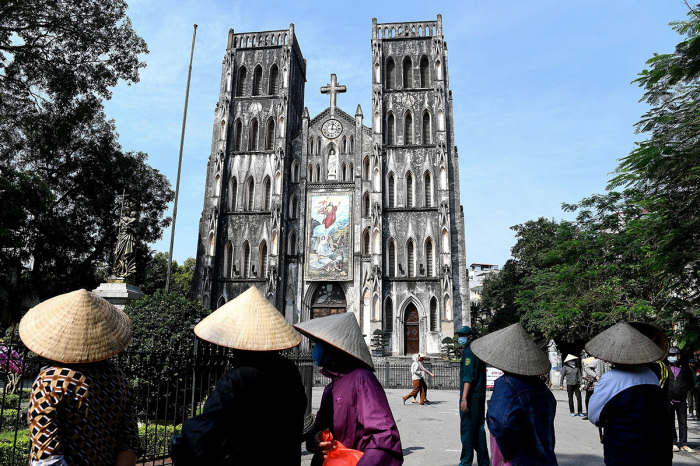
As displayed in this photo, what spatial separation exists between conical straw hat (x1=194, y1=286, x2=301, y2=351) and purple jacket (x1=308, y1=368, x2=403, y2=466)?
1.17 ft

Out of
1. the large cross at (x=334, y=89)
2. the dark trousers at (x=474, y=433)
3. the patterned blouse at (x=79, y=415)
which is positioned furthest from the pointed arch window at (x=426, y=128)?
the patterned blouse at (x=79, y=415)

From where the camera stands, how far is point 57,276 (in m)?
23.9

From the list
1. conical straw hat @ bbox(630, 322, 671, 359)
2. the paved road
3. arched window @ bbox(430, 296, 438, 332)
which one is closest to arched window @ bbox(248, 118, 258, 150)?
arched window @ bbox(430, 296, 438, 332)

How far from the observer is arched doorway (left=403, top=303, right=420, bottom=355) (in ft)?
90.3

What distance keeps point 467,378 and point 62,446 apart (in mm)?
4163

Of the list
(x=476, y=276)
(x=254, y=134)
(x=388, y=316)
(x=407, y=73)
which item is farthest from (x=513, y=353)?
(x=476, y=276)

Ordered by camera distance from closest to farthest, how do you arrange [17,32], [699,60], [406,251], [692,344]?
[699,60]
[692,344]
[17,32]
[406,251]

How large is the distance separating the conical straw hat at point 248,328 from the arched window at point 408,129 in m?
28.1

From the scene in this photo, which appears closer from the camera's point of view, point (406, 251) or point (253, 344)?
point (253, 344)

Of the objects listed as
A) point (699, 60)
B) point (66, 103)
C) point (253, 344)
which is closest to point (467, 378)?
point (253, 344)

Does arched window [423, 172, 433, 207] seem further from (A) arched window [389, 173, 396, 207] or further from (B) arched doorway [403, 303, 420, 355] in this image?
(B) arched doorway [403, 303, 420, 355]

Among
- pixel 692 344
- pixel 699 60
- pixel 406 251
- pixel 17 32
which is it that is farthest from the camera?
pixel 406 251

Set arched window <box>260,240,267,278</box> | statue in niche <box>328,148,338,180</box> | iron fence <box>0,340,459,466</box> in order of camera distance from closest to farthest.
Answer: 1. iron fence <box>0,340,459,466</box>
2. arched window <box>260,240,267,278</box>
3. statue in niche <box>328,148,338,180</box>

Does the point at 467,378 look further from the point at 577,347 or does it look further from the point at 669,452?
the point at 577,347
